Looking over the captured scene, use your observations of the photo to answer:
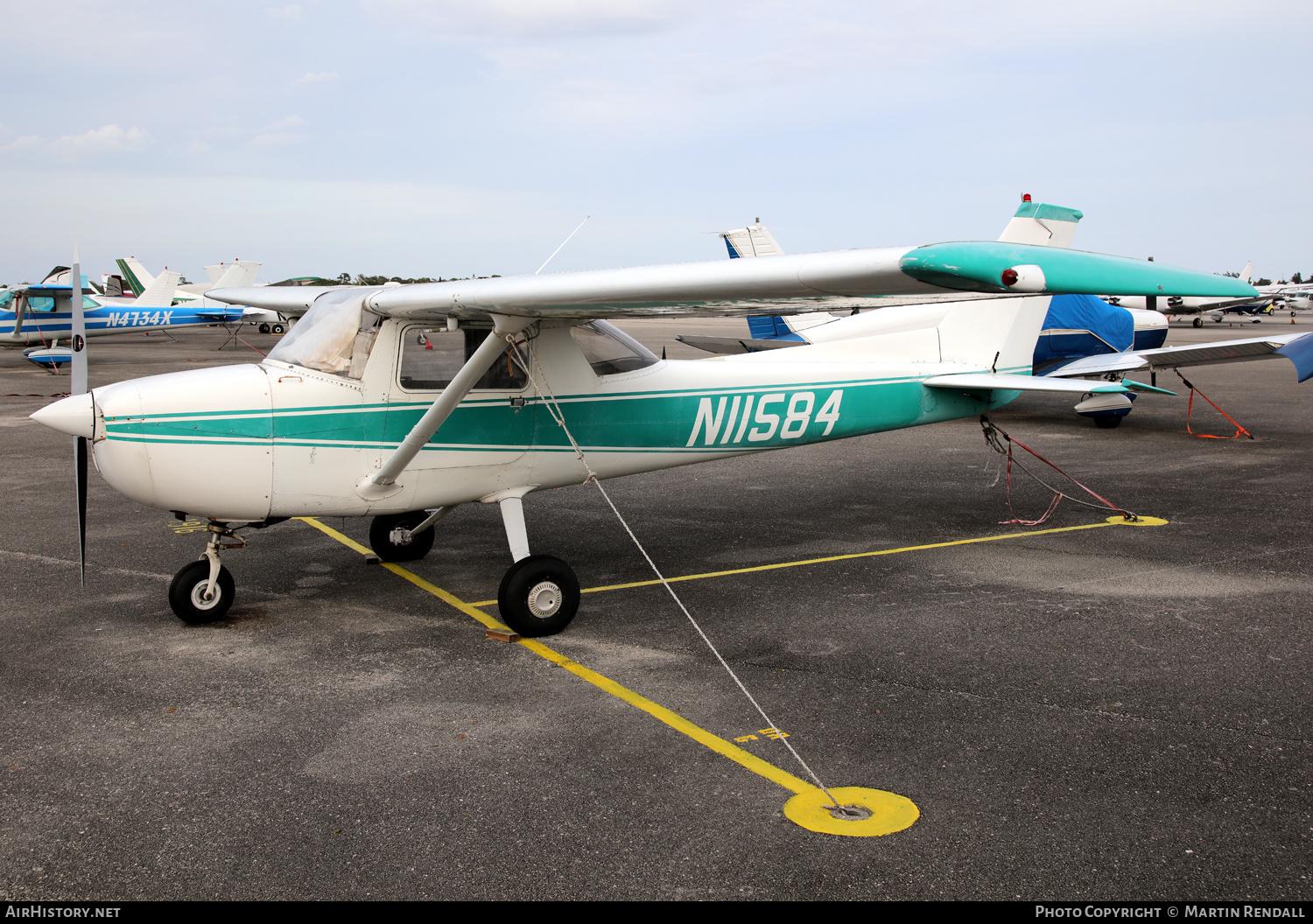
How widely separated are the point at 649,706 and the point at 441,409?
2.15 m

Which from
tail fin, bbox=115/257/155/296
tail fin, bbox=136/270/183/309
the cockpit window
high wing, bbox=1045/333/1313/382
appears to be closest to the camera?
the cockpit window

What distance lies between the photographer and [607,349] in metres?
6.66

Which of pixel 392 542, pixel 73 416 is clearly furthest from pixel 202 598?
pixel 392 542

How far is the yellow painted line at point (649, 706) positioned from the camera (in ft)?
13.3

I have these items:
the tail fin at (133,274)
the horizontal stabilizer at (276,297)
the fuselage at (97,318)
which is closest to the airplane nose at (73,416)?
the horizontal stabilizer at (276,297)

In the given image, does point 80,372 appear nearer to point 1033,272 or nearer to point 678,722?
point 678,722

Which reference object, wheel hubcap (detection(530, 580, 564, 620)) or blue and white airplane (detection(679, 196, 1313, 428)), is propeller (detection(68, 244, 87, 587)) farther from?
blue and white airplane (detection(679, 196, 1313, 428))

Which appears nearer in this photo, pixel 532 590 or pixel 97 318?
pixel 532 590

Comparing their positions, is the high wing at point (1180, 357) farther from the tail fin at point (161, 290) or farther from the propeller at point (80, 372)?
the tail fin at point (161, 290)

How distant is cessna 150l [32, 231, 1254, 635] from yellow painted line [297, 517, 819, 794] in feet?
1.30

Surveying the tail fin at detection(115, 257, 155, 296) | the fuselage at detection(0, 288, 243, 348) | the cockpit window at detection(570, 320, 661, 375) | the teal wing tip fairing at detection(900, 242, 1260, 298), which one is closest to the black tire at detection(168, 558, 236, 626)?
the cockpit window at detection(570, 320, 661, 375)

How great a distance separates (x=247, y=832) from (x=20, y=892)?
717mm

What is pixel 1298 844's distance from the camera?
3445 mm

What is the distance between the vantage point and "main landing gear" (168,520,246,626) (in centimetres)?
595
